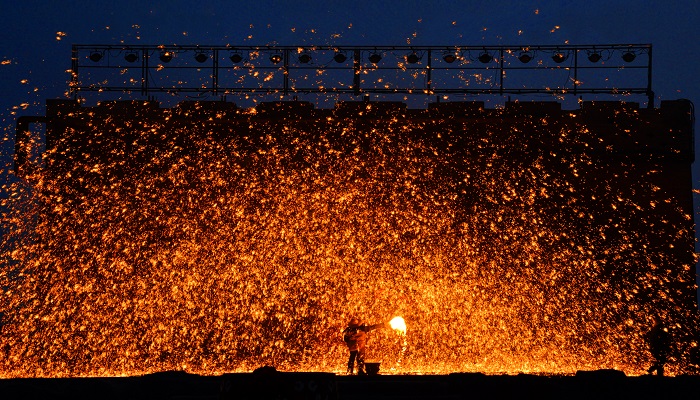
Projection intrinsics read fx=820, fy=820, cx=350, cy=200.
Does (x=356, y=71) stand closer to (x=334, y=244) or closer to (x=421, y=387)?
(x=334, y=244)

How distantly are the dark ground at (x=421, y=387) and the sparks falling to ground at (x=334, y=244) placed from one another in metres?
7.08

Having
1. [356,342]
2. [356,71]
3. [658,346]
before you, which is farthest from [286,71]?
[658,346]

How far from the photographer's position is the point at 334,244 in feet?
67.6

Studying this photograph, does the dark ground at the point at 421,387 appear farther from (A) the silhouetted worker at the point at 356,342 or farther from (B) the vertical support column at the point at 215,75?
(B) the vertical support column at the point at 215,75

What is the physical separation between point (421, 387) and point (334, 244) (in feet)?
29.8

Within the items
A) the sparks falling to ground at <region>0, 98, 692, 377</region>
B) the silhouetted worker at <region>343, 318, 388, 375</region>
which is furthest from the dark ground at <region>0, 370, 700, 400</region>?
the sparks falling to ground at <region>0, 98, 692, 377</region>

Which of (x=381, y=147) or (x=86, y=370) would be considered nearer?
(x=86, y=370)

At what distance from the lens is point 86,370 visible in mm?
18875

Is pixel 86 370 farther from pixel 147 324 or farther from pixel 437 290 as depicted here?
pixel 437 290

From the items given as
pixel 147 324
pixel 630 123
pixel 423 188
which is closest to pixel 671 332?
pixel 630 123

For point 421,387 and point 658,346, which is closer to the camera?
point 421,387

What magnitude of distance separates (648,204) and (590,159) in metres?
1.78

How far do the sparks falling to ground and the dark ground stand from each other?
7077mm

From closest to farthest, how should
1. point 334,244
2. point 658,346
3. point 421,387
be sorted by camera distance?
point 421,387 → point 658,346 → point 334,244
